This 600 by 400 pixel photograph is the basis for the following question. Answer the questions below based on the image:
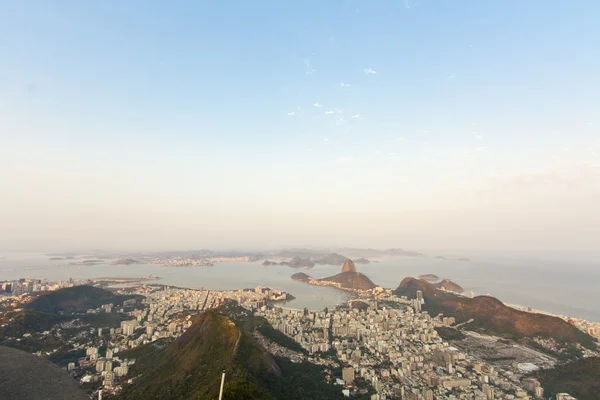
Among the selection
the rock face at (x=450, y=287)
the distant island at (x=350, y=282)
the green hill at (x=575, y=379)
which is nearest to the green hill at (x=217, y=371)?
the green hill at (x=575, y=379)

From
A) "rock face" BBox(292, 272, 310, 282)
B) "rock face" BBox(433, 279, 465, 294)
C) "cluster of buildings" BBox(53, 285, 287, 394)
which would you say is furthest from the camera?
"rock face" BBox(292, 272, 310, 282)

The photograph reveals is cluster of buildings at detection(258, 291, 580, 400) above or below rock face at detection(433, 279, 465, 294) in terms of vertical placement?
above

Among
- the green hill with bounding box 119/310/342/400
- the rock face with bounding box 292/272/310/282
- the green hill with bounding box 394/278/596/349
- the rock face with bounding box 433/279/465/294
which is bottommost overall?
the rock face with bounding box 292/272/310/282

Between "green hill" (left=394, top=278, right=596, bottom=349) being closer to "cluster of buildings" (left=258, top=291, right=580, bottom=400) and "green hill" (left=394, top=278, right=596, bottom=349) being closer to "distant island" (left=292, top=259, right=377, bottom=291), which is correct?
"cluster of buildings" (left=258, top=291, right=580, bottom=400)

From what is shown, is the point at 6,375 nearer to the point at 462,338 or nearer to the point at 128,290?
the point at 462,338

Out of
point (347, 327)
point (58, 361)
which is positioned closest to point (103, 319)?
point (58, 361)

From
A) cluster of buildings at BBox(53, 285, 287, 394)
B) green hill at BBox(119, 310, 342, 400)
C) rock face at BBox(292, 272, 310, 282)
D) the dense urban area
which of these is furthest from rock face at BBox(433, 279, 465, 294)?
green hill at BBox(119, 310, 342, 400)

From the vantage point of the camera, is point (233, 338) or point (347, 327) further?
point (347, 327)
